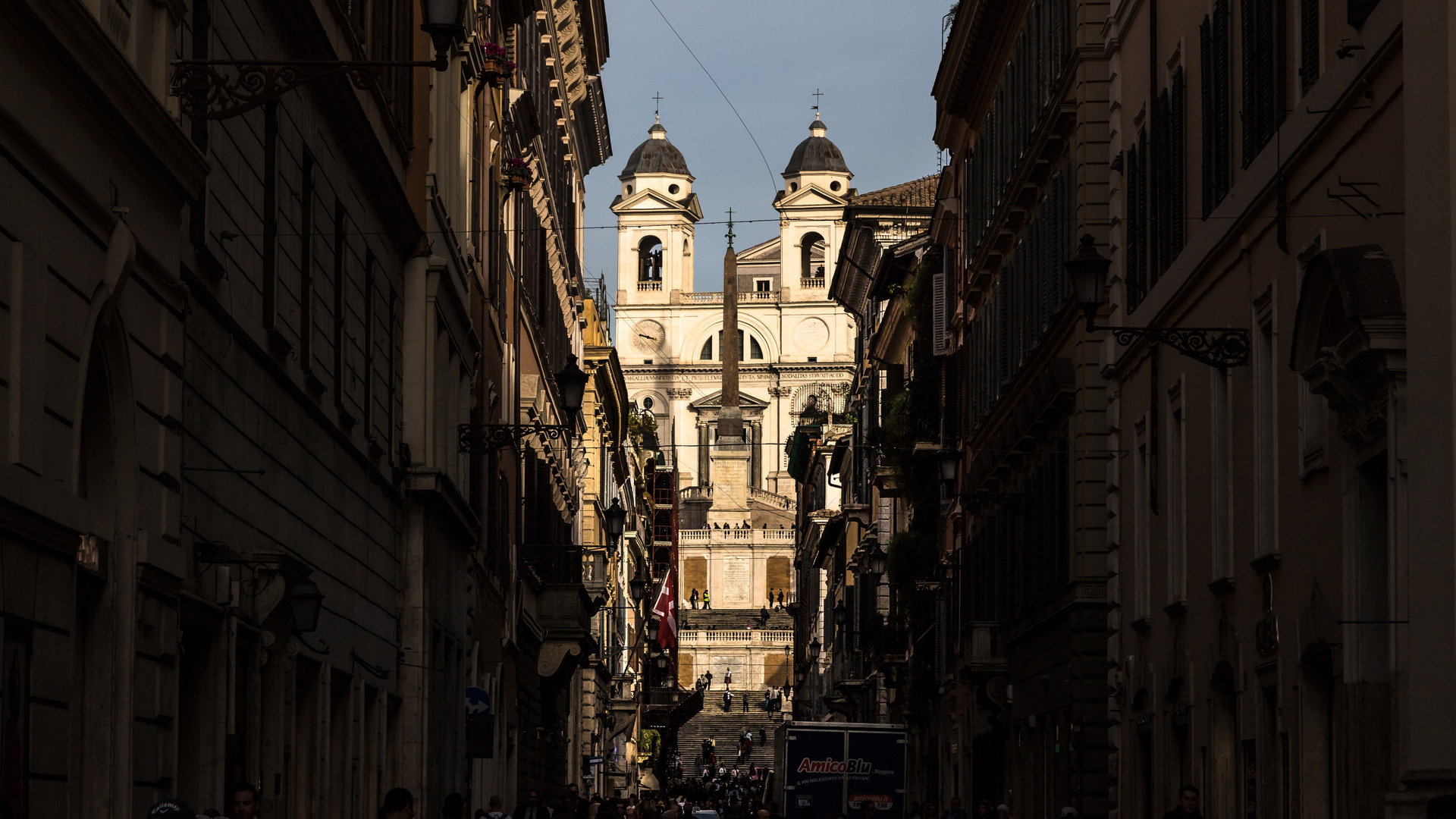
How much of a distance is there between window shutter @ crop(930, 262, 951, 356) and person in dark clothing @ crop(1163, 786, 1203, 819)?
26519 mm

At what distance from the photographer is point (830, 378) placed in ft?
586

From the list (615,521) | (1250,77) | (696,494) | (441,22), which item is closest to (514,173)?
(615,521)

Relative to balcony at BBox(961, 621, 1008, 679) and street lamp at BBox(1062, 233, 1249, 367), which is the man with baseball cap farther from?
balcony at BBox(961, 621, 1008, 679)

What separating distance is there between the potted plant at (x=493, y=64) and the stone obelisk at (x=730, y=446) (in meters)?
130

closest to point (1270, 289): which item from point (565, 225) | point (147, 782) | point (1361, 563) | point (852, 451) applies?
point (1361, 563)

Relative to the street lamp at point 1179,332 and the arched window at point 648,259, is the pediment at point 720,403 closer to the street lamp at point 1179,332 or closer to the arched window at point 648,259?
the arched window at point 648,259

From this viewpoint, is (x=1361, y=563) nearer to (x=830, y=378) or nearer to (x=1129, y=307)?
(x=1129, y=307)

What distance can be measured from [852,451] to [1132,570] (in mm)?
49206

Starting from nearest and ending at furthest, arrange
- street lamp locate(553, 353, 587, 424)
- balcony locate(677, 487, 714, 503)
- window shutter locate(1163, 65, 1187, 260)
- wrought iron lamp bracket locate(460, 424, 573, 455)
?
window shutter locate(1163, 65, 1187, 260)
street lamp locate(553, 353, 587, 424)
wrought iron lamp bracket locate(460, 424, 573, 455)
balcony locate(677, 487, 714, 503)

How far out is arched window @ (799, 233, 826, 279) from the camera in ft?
591

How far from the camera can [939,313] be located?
4428 centimetres

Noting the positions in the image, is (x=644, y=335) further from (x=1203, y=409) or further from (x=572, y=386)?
(x=1203, y=409)

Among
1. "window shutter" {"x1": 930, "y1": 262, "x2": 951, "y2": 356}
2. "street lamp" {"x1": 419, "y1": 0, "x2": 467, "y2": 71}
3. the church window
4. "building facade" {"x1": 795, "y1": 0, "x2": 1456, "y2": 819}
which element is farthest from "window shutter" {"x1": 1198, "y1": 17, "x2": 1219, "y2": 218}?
the church window

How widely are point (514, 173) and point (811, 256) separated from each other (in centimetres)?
14744
